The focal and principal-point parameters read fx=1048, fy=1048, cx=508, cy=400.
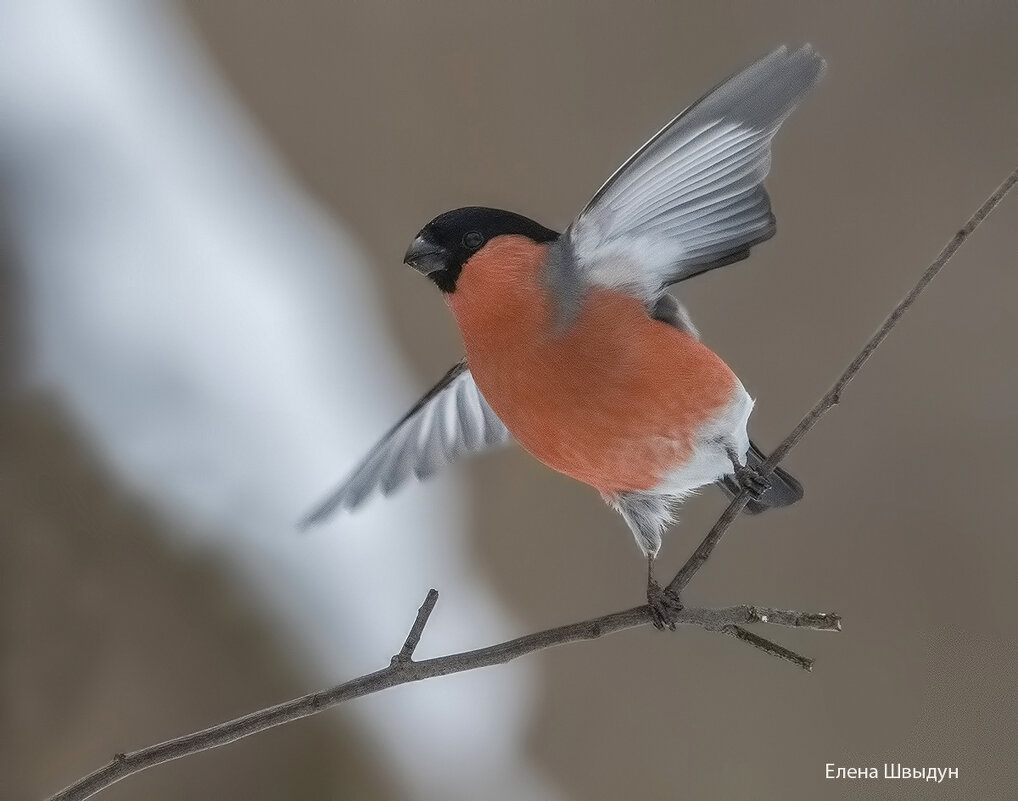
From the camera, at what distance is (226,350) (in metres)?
1.91

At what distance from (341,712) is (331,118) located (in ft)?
3.66

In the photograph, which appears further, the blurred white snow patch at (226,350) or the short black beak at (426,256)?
the blurred white snow patch at (226,350)

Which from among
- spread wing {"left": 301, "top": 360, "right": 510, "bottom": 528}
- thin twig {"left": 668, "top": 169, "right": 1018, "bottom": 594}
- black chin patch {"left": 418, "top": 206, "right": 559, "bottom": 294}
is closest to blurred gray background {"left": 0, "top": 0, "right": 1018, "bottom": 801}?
spread wing {"left": 301, "top": 360, "right": 510, "bottom": 528}

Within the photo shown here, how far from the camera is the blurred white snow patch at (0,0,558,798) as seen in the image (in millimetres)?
1798

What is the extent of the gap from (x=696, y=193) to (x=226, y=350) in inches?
49.8

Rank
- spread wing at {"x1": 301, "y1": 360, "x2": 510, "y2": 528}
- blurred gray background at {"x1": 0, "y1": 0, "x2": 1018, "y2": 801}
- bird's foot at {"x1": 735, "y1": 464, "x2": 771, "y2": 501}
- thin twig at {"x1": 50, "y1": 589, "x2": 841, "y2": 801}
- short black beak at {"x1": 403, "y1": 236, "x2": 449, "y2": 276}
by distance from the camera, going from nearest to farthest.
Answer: thin twig at {"x1": 50, "y1": 589, "x2": 841, "y2": 801}
bird's foot at {"x1": 735, "y1": 464, "x2": 771, "y2": 501}
short black beak at {"x1": 403, "y1": 236, "x2": 449, "y2": 276}
spread wing at {"x1": 301, "y1": 360, "x2": 510, "y2": 528}
blurred gray background at {"x1": 0, "y1": 0, "x2": 1018, "y2": 801}

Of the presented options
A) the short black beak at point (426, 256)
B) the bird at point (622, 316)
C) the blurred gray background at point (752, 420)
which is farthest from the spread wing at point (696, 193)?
the blurred gray background at point (752, 420)

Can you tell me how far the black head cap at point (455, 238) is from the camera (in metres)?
0.93

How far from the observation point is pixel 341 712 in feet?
6.02

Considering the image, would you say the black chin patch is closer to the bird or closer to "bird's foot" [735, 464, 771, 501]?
the bird

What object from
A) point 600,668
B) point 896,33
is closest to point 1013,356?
point 896,33

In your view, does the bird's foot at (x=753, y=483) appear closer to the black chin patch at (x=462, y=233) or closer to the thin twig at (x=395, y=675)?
the thin twig at (x=395, y=675)

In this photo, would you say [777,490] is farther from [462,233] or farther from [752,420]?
[752,420]

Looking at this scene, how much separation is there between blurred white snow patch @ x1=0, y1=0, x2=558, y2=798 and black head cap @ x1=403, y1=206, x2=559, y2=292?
962mm
